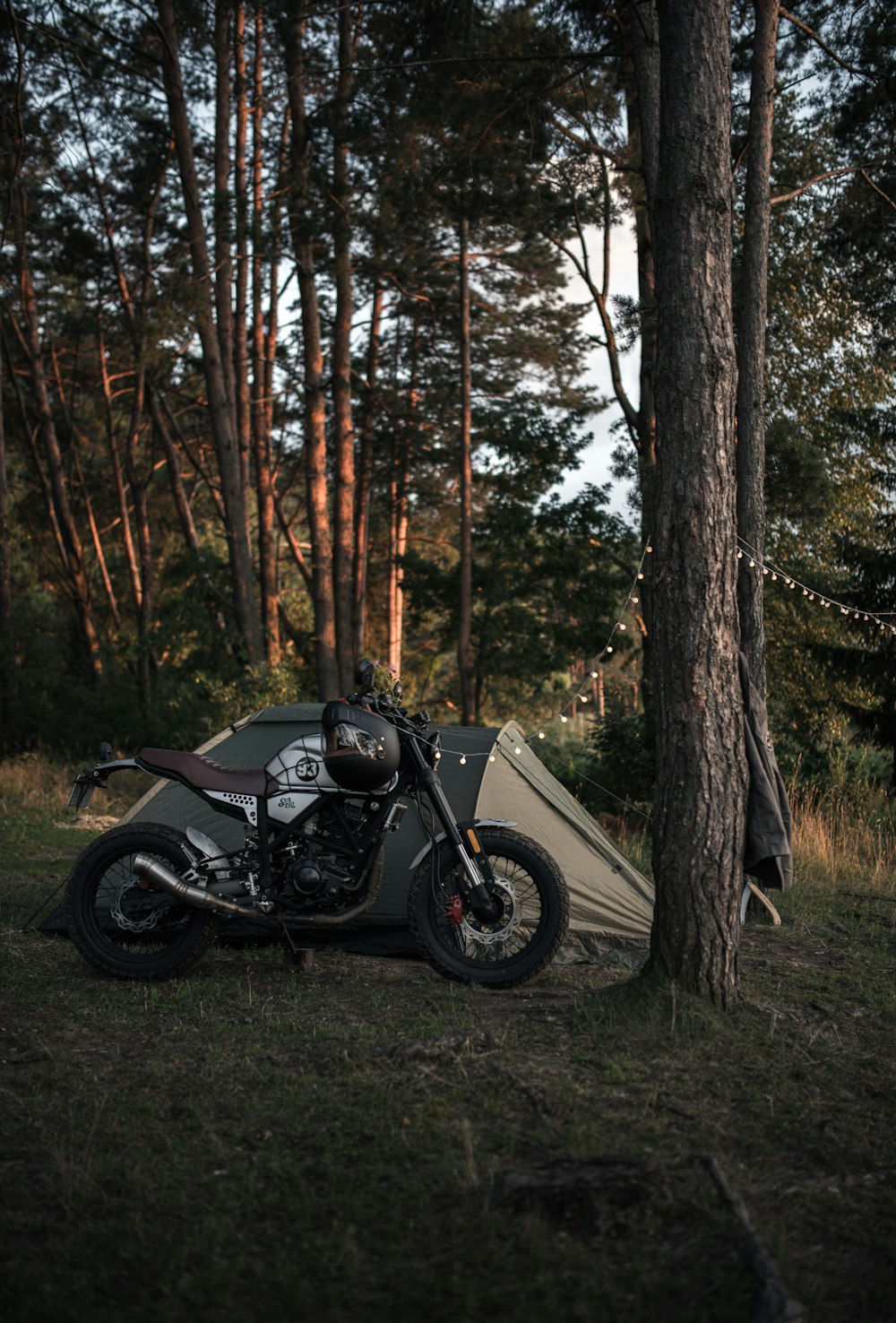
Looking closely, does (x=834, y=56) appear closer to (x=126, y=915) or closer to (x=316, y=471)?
(x=126, y=915)

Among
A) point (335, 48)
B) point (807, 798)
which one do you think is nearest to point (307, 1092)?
point (807, 798)

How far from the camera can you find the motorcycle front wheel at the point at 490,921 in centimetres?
512

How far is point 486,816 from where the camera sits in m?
6.12

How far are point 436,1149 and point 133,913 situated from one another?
2495 mm

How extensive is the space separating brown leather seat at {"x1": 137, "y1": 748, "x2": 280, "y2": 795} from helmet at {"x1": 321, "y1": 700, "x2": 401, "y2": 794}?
1.12ft

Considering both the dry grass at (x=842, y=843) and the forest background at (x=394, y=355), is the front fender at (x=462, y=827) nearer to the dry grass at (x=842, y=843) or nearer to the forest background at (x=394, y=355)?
the forest background at (x=394, y=355)

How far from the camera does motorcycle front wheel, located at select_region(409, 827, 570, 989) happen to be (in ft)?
16.8

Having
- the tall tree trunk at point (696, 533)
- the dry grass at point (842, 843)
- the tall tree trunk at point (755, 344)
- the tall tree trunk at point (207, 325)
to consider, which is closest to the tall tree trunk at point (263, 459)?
the tall tree trunk at point (207, 325)

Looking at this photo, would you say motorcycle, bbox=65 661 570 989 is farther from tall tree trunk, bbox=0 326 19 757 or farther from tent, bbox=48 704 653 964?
tall tree trunk, bbox=0 326 19 757

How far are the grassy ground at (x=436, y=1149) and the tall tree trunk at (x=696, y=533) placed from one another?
0.37m

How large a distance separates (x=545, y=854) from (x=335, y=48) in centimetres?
1569

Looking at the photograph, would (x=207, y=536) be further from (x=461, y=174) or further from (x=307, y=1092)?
(x=307, y=1092)

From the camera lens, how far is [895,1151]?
337 centimetres

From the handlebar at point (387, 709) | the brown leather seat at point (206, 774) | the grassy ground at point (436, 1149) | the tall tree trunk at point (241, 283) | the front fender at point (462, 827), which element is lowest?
the grassy ground at point (436, 1149)
